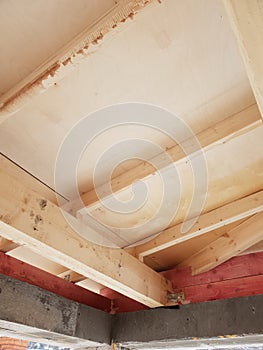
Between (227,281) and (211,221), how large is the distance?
0.51 meters

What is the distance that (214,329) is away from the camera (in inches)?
74.2

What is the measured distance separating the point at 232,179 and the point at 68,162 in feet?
3.11

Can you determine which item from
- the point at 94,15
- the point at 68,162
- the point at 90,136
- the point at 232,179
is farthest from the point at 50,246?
the point at 232,179

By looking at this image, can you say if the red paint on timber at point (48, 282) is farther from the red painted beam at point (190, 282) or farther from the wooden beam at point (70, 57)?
the wooden beam at point (70, 57)

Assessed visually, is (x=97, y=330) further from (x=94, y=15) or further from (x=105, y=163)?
(x=94, y=15)

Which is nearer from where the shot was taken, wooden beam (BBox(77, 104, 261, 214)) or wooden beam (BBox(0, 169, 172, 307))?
wooden beam (BBox(0, 169, 172, 307))

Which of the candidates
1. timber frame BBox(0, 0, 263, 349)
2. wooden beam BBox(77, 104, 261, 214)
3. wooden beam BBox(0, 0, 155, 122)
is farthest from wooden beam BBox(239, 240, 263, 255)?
wooden beam BBox(0, 0, 155, 122)

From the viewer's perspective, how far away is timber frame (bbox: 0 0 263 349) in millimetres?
1238

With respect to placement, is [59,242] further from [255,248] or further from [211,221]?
[255,248]

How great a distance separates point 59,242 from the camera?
142 cm

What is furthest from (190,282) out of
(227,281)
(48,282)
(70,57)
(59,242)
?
(70,57)

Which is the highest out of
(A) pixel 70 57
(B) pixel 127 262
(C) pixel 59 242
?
(A) pixel 70 57

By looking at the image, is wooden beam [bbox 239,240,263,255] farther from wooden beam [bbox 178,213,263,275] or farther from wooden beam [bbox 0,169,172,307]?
wooden beam [bbox 0,169,172,307]

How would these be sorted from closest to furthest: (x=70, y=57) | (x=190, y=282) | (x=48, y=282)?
1. (x=70, y=57)
2. (x=48, y=282)
3. (x=190, y=282)
